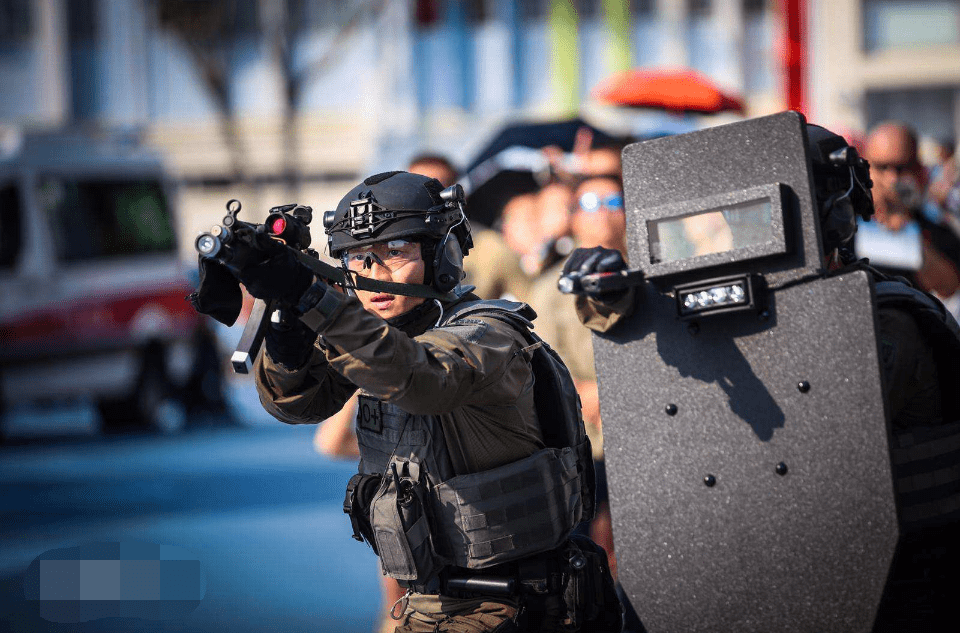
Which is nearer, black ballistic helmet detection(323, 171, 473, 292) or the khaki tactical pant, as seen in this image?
the khaki tactical pant

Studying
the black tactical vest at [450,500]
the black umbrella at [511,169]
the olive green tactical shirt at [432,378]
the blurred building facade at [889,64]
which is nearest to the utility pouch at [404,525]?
the black tactical vest at [450,500]

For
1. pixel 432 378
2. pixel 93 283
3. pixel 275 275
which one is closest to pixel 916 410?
pixel 432 378

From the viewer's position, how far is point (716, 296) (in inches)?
106

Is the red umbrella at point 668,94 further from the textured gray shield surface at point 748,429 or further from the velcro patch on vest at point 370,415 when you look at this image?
the textured gray shield surface at point 748,429

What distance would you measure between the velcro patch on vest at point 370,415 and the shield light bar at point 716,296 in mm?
755

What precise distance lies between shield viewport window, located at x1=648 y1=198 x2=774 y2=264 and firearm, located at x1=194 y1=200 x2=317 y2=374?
2.49ft

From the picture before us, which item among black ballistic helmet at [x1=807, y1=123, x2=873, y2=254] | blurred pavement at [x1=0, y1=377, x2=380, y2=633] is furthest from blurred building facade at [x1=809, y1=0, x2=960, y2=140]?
black ballistic helmet at [x1=807, y1=123, x2=873, y2=254]

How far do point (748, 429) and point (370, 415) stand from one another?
2.93ft

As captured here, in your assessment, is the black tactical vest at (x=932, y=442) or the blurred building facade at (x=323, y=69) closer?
the black tactical vest at (x=932, y=442)

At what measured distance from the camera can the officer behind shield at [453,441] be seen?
2904 millimetres

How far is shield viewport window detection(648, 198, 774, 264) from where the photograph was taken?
2.68m

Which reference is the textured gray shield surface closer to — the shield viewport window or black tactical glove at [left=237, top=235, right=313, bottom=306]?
the shield viewport window

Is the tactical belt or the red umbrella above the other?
the red umbrella

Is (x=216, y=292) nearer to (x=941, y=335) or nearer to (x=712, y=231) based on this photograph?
(x=712, y=231)
